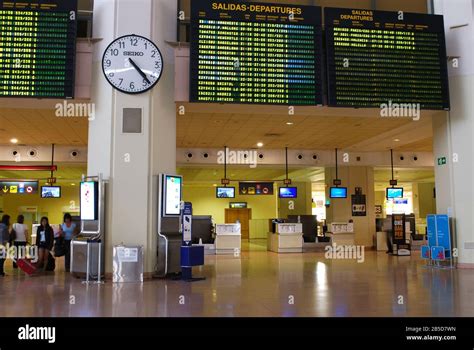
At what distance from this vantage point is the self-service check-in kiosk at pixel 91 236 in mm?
8383

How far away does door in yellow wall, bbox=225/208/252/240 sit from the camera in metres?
31.1

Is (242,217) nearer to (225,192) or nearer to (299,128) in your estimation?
(225,192)

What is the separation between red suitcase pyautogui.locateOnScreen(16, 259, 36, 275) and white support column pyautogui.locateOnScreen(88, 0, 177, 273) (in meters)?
2.28

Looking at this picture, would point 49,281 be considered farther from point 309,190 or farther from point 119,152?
point 309,190

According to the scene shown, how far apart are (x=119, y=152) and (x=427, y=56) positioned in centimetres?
660

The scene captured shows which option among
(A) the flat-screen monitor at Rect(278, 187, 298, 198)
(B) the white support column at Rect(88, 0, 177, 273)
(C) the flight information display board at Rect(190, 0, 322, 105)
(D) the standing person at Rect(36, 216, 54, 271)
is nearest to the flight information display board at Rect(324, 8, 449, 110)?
(C) the flight information display board at Rect(190, 0, 322, 105)

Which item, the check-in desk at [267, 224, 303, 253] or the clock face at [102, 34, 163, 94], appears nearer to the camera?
the clock face at [102, 34, 163, 94]

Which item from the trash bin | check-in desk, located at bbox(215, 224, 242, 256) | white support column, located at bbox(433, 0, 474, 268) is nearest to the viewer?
the trash bin

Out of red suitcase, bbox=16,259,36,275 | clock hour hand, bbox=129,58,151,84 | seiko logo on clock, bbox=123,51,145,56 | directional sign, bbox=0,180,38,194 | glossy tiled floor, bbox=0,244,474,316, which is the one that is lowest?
glossy tiled floor, bbox=0,244,474,316

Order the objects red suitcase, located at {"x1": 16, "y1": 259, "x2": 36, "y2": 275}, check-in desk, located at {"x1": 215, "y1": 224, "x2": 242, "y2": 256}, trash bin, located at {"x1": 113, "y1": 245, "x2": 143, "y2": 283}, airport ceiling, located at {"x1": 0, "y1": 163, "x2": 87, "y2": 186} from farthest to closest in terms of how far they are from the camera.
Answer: airport ceiling, located at {"x1": 0, "y1": 163, "x2": 87, "y2": 186}
check-in desk, located at {"x1": 215, "y1": 224, "x2": 242, "y2": 256}
red suitcase, located at {"x1": 16, "y1": 259, "x2": 36, "y2": 275}
trash bin, located at {"x1": 113, "y1": 245, "x2": 143, "y2": 283}

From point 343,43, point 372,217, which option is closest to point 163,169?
point 343,43

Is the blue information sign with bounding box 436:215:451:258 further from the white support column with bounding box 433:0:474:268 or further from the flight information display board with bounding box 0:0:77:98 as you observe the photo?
the flight information display board with bounding box 0:0:77:98

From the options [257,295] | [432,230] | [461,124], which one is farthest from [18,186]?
[461,124]

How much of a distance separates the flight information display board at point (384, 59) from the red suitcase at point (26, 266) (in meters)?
7.07
